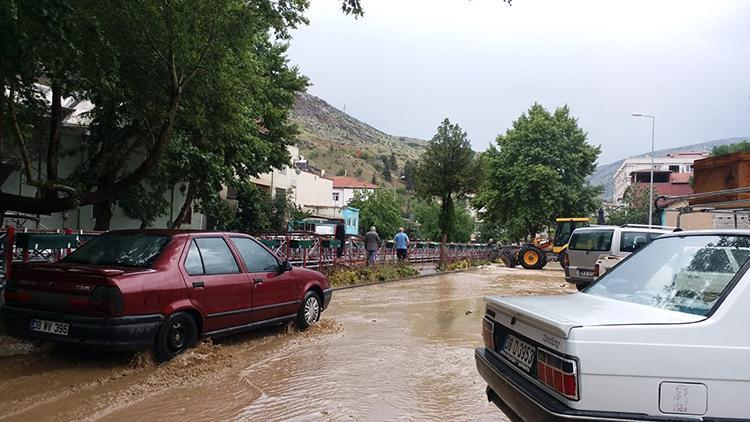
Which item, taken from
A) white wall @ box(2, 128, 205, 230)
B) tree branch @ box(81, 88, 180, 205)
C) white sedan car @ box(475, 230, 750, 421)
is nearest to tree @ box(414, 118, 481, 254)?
white wall @ box(2, 128, 205, 230)

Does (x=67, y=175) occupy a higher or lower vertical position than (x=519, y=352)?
higher

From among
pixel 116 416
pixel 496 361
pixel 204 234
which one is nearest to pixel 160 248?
pixel 204 234

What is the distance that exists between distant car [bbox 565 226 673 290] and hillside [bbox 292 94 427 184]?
201ft

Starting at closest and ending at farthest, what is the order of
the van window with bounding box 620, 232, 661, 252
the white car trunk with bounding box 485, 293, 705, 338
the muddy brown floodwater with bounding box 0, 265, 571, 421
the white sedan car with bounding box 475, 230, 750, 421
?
the white sedan car with bounding box 475, 230, 750, 421, the white car trunk with bounding box 485, 293, 705, 338, the muddy brown floodwater with bounding box 0, 265, 571, 421, the van window with bounding box 620, 232, 661, 252

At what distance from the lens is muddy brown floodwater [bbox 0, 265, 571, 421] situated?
4.84 m

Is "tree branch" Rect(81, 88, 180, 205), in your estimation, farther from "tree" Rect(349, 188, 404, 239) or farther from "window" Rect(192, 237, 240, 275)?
"tree" Rect(349, 188, 404, 239)

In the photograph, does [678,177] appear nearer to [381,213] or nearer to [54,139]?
[381,213]

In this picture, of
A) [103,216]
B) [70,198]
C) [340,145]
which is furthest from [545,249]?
[340,145]

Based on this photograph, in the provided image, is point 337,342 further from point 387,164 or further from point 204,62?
point 387,164

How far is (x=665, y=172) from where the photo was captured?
290 ft

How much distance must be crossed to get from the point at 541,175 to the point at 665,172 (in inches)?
2311

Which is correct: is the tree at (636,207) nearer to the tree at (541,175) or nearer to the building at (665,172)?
the building at (665,172)

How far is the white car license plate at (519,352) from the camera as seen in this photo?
3.49m

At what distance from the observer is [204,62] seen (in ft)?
32.0
